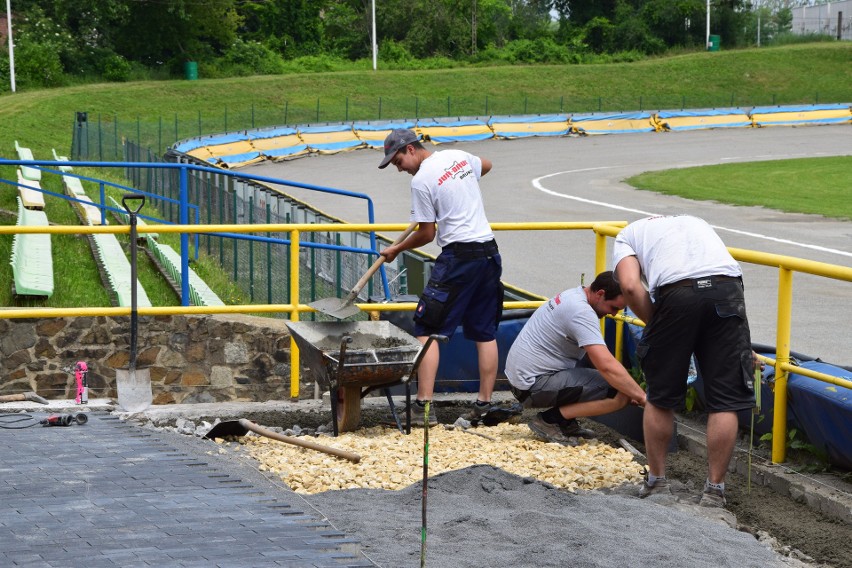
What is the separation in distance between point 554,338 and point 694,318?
1.68 meters

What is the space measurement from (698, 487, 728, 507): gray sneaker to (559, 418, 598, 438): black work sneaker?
150cm

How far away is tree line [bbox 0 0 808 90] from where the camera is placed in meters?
67.3

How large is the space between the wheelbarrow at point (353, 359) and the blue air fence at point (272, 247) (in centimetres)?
204

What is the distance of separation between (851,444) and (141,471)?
3.79 metres

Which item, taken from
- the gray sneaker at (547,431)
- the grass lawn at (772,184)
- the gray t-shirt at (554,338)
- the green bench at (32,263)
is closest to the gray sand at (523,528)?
the gray sneaker at (547,431)

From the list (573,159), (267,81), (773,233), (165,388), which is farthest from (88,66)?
(165,388)

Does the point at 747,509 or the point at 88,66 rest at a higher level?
the point at 88,66

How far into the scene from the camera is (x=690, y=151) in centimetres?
4178

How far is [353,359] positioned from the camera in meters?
7.80

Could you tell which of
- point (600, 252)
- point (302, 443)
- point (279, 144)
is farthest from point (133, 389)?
point (279, 144)

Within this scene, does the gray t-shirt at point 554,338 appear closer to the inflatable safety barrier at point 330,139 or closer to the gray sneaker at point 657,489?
the gray sneaker at point 657,489

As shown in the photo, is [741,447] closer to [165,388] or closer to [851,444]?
[851,444]

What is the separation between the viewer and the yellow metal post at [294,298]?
8.61m

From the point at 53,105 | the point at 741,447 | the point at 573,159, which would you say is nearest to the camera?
the point at 741,447
